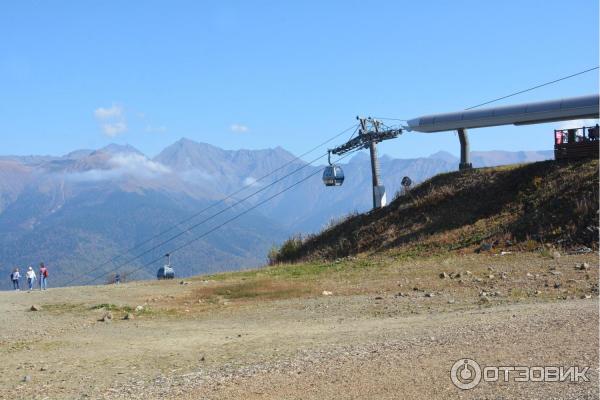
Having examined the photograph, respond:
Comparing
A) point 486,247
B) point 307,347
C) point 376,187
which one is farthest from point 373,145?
point 307,347

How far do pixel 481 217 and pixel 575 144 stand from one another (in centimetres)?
719

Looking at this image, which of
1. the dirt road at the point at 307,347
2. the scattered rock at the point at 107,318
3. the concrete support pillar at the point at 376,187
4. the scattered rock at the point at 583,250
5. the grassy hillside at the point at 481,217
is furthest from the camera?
the concrete support pillar at the point at 376,187

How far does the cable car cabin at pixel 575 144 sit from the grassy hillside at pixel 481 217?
0.73 meters

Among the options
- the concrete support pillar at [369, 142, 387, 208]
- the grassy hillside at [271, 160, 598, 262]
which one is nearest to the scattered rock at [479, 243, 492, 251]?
the grassy hillside at [271, 160, 598, 262]

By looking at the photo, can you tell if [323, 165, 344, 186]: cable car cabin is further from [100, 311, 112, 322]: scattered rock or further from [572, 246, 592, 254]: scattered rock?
[100, 311, 112, 322]: scattered rock

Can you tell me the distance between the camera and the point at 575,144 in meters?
40.1

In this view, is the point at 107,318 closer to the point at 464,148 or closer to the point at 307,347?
the point at 307,347

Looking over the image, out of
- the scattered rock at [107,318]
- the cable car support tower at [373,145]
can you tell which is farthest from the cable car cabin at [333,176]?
the scattered rock at [107,318]

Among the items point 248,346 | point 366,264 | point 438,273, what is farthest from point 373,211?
point 248,346

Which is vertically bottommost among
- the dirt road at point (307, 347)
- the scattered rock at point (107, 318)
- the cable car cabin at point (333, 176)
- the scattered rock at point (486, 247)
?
the scattered rock at point (107, 318)

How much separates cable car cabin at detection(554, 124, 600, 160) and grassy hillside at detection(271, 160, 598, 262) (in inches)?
28.8

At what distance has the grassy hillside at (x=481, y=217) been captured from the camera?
32969mm

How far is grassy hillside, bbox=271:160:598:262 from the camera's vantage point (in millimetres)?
32969

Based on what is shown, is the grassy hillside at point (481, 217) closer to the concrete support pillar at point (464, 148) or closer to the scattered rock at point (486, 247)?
the scattered rock at point (486, 247)
